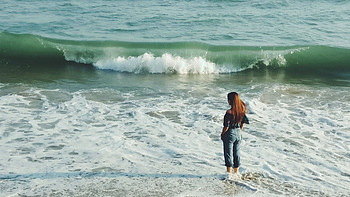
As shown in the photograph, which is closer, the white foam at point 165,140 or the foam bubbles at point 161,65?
the white foam at point 165,140

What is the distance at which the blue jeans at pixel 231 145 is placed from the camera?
647cm

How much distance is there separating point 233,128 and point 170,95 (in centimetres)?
545

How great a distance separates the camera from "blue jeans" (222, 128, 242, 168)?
6.47 m

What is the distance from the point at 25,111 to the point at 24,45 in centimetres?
864

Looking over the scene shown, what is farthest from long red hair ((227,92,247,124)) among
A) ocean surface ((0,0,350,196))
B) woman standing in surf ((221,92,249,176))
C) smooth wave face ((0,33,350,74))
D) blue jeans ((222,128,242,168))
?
smooth wave face ((0,33,350,74))

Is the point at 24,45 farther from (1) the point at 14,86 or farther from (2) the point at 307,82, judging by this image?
(2) the point at 307,82

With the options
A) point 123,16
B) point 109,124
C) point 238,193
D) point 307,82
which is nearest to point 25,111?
point 109,124

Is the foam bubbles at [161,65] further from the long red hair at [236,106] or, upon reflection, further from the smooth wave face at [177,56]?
the long red hair at [236,106]

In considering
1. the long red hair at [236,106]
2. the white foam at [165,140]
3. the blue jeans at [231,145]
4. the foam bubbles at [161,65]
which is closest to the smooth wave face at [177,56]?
the foam bubbles at [161,65]

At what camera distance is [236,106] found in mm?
6285

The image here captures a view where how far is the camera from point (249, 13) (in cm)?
2144

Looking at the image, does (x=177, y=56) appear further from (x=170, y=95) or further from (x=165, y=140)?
(x=165, y=140)

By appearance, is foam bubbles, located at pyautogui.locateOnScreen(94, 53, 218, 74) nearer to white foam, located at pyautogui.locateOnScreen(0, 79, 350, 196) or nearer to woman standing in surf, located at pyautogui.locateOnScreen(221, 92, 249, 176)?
white foam, located at pyautogui.locateOnScreen(0, 79, 350, 196)

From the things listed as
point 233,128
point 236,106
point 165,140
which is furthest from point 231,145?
point 165,140
